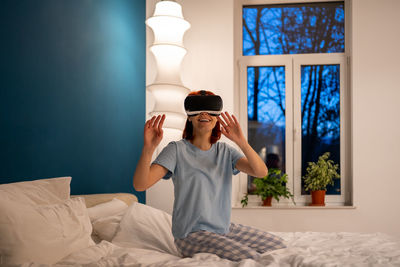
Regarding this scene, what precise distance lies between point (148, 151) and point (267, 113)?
292 centimetres

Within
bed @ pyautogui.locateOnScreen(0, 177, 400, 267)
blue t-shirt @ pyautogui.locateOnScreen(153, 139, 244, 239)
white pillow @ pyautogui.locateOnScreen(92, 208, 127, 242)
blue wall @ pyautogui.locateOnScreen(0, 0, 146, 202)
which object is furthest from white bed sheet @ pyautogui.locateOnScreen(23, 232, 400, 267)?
blue wall @ pyautogui.locateOnScreen(0, 0, 146, 202)

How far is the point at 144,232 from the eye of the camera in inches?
81.0

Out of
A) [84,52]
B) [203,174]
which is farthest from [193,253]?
[84,52]

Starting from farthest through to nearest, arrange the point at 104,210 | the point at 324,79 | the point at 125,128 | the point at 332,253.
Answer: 1. the point at 324,79
2. the point at 125,128
3. the point at 104,210
4. the point at 332,253

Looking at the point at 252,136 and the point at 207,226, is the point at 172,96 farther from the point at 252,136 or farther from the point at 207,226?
A: the point at 207,226

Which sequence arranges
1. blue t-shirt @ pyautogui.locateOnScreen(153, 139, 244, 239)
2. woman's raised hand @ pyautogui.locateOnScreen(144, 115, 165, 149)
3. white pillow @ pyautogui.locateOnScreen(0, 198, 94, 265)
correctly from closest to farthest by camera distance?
white pillow @ pyautogui.locateOnScreen(0, 198, 94, 265)
woman's raised hand @ pyautogui.locateOnScreen(144, 115, 165, 149)
blue t-shirt @ pyautogui.locateOnScreen(153, 139, 244, 239)

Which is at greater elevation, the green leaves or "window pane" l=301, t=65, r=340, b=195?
"window pane" l=301, t=65, r=340, b=195

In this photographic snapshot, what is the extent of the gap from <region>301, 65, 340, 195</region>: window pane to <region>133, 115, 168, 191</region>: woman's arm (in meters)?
2.87

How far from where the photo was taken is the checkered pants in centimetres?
166

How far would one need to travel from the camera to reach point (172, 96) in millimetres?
3314

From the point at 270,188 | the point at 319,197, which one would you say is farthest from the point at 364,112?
the point at 270,188

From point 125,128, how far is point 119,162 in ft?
1.03

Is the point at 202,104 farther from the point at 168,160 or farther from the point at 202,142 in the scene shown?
the point at 168,160

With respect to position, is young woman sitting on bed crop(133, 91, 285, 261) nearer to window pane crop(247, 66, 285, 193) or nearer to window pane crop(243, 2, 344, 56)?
window pane crop(247, 66, 285, 193)
